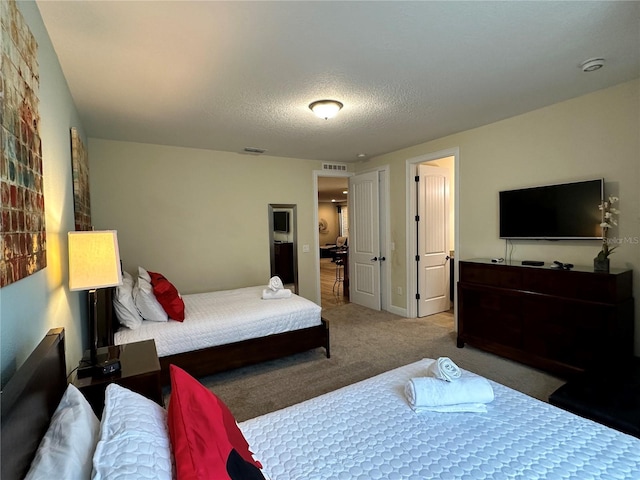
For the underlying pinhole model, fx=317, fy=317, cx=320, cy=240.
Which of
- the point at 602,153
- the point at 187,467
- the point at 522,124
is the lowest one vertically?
the point at 187,467

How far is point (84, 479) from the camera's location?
0.78m

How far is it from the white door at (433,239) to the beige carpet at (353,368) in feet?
1.95

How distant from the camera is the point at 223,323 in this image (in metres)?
3.02

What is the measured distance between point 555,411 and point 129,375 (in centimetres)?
214

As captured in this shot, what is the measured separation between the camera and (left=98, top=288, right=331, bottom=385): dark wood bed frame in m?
2.77

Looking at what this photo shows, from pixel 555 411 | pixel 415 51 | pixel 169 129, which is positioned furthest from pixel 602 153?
pixel 169 129

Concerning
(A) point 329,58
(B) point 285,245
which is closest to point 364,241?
(B) point 285,245

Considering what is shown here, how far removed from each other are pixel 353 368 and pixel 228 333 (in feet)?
4.26

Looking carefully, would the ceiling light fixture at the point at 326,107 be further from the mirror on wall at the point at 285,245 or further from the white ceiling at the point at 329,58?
the mirror on wall at the point at 285,245

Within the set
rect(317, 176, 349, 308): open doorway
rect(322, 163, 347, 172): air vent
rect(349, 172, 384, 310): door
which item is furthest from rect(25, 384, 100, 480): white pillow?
rect(317, 176, 349, 308): open doorway

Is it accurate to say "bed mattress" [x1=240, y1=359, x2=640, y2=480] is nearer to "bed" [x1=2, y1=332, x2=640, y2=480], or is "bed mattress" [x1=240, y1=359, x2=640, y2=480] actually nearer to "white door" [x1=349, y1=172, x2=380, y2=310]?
"bed" [x1=2, y1=332, x2=640, y2=480]

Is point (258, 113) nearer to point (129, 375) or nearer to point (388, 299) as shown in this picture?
point (129, 375)

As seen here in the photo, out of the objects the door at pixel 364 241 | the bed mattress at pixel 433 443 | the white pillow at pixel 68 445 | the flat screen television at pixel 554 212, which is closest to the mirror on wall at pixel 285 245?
the door at pixel 364 241

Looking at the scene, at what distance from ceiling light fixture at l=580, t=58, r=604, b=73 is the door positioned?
3.08m
